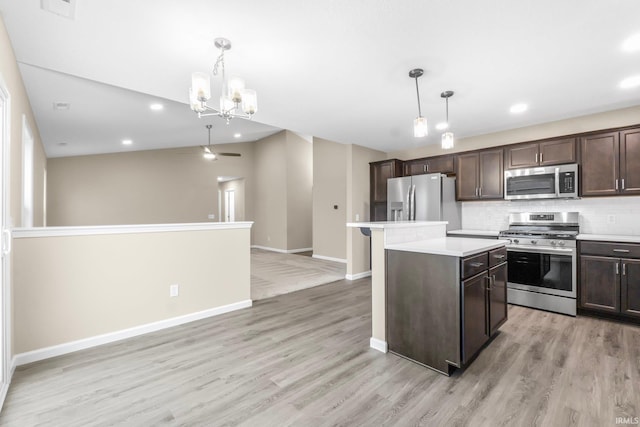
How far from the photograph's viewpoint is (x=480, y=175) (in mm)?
4422

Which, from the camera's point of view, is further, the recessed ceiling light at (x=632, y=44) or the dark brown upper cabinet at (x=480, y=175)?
the dark brown upper cabinet at (x=480, y=175)

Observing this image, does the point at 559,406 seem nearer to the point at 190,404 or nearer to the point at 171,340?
the point at 190,404

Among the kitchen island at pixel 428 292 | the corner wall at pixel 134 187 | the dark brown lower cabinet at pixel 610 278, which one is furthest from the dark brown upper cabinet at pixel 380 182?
the corner wall at pixel 134 187

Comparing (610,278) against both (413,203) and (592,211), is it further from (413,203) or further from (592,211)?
(413,203)

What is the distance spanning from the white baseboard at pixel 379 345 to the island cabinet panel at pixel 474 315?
0.64 meters

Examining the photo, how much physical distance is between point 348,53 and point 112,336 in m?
3.31

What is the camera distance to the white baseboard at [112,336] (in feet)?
7.85

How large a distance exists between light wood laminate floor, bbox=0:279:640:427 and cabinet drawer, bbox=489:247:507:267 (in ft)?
2.50

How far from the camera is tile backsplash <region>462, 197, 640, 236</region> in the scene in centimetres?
349

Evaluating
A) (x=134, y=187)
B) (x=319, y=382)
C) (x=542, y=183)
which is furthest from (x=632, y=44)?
(x=134, y=187)

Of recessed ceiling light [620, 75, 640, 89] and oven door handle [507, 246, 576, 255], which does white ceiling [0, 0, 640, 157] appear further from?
oven door handle [507, 246, 576, 255]

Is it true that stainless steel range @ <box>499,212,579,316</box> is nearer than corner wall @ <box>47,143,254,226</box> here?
Yes

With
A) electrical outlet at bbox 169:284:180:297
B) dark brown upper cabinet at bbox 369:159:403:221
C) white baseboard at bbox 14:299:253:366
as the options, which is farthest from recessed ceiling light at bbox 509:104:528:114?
electrical outlet at bbox 169:284:180:297

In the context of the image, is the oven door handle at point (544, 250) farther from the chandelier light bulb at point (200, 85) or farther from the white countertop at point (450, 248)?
the chandelier light bulb at point (200, 85)
